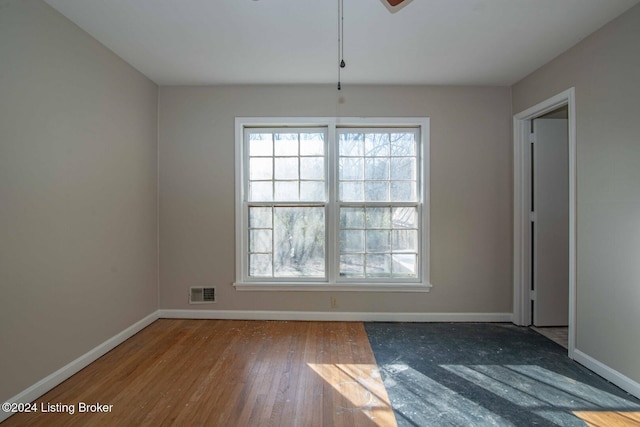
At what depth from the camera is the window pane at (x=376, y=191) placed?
3537mm

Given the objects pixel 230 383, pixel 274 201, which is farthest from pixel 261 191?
pixel 230 383

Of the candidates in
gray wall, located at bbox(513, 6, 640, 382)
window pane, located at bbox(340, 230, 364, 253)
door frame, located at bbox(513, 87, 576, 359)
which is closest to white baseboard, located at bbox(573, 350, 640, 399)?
gray wall, located at bbox(513, 6, 640, 382)

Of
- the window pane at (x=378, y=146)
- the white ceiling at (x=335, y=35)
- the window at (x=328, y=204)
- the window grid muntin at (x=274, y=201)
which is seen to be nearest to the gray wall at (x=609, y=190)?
the white ceiling at (x=335, y=35)

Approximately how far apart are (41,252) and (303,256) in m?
2.27

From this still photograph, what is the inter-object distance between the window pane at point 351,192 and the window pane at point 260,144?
3.14ft

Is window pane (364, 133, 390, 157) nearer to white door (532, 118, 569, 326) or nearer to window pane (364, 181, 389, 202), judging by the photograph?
window pane (364, 181, 389, 202)

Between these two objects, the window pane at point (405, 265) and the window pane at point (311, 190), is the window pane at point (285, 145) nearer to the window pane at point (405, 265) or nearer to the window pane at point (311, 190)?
the window pane at point (311, 190)

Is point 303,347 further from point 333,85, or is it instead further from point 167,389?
point 333,85

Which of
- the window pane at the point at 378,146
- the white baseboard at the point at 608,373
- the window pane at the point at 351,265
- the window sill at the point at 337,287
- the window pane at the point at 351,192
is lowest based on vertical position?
the white baseboard at the point at 608,373

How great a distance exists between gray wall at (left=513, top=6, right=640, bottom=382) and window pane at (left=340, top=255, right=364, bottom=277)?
1945 millimetres

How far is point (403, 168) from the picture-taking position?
355cm

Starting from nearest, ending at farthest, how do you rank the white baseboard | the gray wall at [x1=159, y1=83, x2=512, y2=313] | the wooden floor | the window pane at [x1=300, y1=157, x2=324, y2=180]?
1. the wooden floor
2. the white baseboard
3. the gray wall at [x1=159, y1=83, x2=512, y2=313]
4. the window pane at [x1=300, y1=157, x2=324, y2=180]

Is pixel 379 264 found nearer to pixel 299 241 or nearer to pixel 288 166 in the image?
pixel 299 241

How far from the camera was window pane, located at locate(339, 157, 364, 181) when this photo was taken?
11.6 ft
